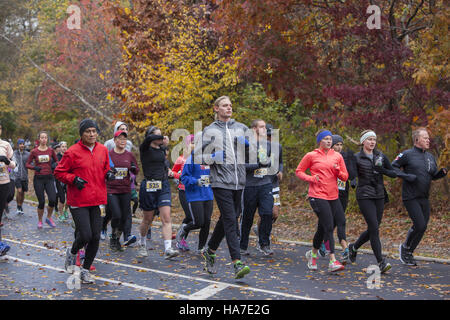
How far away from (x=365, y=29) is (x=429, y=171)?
14.3 ft

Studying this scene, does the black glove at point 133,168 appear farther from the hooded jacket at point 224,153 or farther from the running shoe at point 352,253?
the running shoe at point 352,253

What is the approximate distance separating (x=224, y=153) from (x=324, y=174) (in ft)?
6.23

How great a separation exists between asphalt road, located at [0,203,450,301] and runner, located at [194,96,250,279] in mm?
654

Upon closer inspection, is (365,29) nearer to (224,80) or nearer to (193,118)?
(224,80)

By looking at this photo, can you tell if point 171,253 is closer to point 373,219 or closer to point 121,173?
point 121,173

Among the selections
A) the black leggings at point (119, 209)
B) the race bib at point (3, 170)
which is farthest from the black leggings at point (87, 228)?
the race bib at point (3, 170)

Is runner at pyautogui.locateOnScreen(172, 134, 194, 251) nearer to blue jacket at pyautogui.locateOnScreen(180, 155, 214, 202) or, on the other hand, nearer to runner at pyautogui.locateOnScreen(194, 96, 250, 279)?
blue jacket at pyautogui.locateOnScreen(180, 155, 214, 202)

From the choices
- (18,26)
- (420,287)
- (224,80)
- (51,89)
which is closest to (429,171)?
(420,287)

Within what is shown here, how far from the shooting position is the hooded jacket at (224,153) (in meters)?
7.95

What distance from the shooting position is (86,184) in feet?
26.1

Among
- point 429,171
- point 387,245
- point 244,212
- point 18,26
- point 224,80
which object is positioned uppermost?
point 18,26

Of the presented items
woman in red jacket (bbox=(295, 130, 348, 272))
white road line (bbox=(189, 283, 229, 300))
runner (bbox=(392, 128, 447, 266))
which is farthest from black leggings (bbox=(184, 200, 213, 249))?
runner (bbox=(392, 128, 447, 266))
